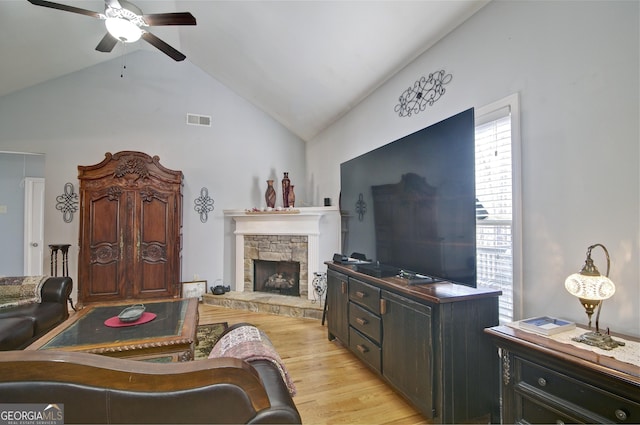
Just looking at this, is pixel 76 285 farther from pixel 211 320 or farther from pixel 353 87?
pixel 353 87

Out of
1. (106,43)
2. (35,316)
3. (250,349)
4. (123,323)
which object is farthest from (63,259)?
(250,349)

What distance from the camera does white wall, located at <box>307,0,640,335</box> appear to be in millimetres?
1378

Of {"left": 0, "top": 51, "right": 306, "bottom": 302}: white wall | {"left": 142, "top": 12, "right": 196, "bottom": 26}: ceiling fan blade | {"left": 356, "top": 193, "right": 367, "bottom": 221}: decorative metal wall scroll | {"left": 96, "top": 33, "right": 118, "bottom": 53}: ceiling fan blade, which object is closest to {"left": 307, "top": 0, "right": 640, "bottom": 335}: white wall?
{"left": 356, "top": 193, "right": 367, "bottom": 221}: decorative metal wall scroll

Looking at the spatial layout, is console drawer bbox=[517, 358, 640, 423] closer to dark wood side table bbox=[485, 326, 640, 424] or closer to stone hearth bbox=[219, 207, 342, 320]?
dark wood side table bbox=[485, 326, 640, 424]

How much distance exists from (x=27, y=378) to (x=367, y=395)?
81.8 inches

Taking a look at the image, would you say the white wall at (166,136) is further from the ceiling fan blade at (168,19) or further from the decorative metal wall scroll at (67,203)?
the ceiling fan blade at (168,19)

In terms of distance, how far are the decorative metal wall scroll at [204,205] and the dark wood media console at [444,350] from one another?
382cm

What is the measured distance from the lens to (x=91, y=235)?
4.24m

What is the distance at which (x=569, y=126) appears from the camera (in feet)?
5.23

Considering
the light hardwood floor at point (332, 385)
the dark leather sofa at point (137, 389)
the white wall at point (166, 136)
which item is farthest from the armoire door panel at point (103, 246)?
the dark leather sofa at point (137, 389)

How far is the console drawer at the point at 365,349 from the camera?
232cm

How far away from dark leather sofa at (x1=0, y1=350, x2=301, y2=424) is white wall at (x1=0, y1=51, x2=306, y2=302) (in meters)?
4.53

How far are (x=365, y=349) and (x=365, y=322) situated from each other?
23 centimetres

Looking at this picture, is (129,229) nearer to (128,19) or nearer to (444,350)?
(128,19)
